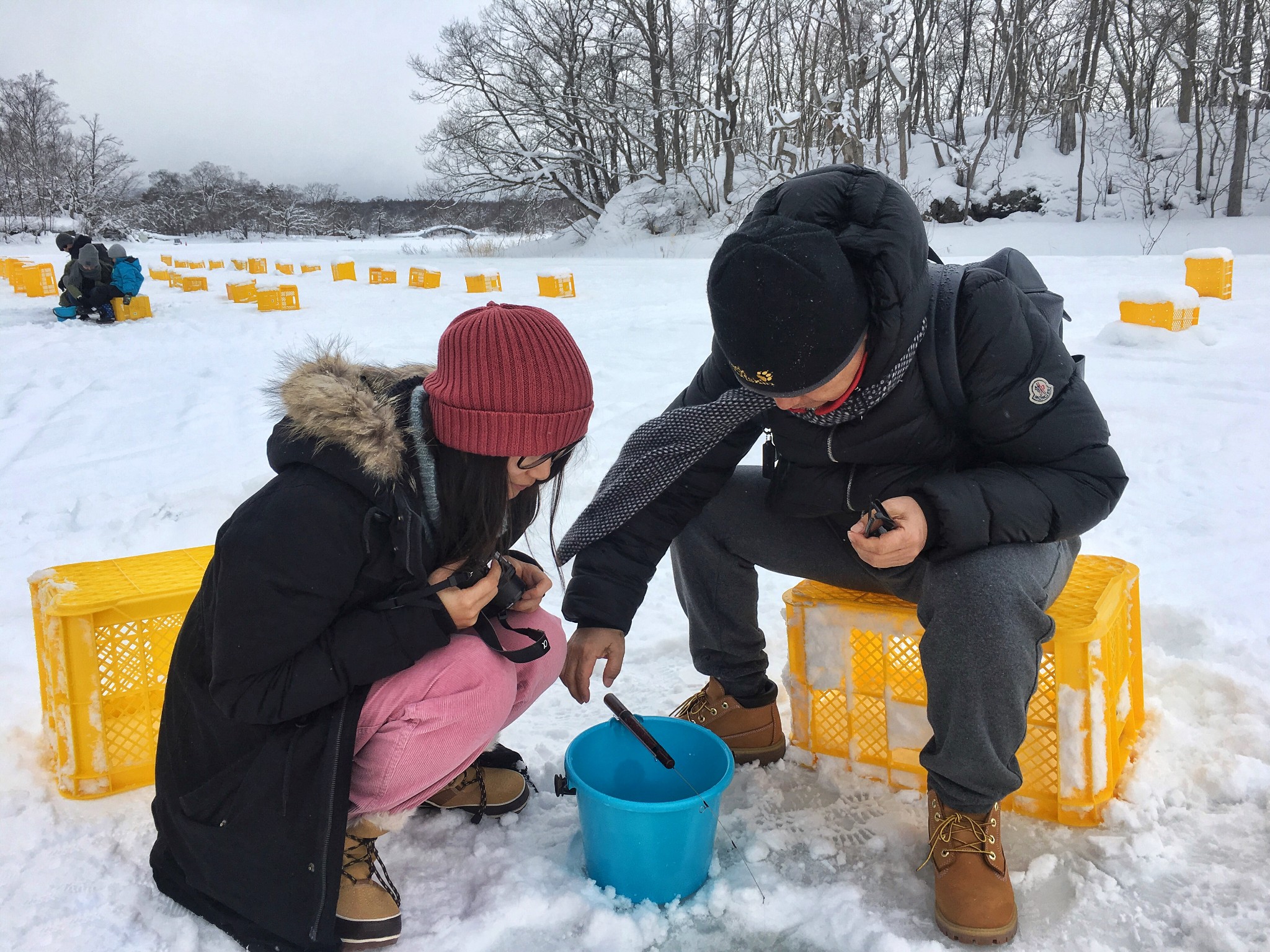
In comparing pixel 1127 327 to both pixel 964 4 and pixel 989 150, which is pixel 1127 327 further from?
pixel 964 4

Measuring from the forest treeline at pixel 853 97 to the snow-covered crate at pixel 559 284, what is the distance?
10106mm

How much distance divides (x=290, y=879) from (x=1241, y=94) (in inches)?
724

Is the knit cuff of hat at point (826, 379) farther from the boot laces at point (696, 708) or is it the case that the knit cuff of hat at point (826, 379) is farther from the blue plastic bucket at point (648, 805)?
the boot laces at point (696, 708)

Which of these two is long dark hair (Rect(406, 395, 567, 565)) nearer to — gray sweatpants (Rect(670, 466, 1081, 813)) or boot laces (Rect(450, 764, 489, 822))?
boot laces (Rect(450, 764, 489, 822))

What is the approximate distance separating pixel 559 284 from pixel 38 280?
7.45 m

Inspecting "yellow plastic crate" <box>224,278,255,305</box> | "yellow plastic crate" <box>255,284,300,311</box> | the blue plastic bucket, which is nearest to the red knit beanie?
the blue plastic bucket

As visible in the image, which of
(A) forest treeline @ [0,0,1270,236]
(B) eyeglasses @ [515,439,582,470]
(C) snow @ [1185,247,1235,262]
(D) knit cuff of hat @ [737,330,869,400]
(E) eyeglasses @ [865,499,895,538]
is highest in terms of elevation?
(A) forest treeline @ [0,0,1270,236]

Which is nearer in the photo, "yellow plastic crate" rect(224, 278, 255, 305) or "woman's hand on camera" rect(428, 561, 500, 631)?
"woman's hand on camera" rect(428, 561, 500, 631)

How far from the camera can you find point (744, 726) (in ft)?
6.28

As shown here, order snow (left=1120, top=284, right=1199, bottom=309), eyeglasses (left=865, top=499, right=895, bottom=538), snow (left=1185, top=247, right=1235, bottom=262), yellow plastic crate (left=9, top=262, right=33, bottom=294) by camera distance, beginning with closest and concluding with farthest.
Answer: eyeglasses (left=865, top=499, right=895, bottom=538) < snow (left=1120, top=284, right=1199, bottom=309) < snow (left=1185, top=247, right=1235, bottom=262) < yellow plastic crate (left=9, top=262, right=33, bottom=294)

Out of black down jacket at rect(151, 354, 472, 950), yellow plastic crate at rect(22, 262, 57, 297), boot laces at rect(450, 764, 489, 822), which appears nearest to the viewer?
black down jacket at rect(151, 354, 472, 950)

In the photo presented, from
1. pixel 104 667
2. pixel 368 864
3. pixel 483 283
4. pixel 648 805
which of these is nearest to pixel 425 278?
pixel 483 283

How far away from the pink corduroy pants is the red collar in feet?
2.49

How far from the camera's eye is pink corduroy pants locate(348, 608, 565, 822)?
4.48 feet
